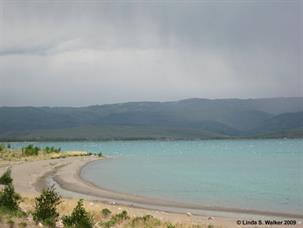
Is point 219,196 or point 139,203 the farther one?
point 219,196

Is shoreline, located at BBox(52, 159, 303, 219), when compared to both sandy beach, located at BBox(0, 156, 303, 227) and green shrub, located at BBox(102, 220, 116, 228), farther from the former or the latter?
green shrub, located at BBox(102, 220, 116, 228)

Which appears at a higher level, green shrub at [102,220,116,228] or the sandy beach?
green shrub at [102,220,116,228]

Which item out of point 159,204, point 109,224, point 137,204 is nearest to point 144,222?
point 109,224

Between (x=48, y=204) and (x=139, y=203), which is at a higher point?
(x=48, y=204)

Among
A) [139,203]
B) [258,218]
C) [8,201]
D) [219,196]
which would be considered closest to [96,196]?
[139,203]

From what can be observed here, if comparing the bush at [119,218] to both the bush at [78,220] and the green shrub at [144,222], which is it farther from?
the bush at [78,220]

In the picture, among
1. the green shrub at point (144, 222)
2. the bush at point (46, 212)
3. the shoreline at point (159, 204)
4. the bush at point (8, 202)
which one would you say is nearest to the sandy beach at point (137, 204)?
the shoreline at point (159, 204)

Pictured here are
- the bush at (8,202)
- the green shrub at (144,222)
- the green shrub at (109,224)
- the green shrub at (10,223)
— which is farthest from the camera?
the green shrub at (144,222)

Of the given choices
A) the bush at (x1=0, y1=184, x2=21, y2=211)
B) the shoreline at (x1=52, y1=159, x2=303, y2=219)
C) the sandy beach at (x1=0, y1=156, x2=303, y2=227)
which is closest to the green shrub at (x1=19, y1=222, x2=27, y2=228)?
the bush at (x1=0, y1=184, x2=21, y2=211)

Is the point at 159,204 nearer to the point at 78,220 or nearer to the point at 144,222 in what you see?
the point at 144,222

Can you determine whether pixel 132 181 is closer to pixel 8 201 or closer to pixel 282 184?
pixel 282 184

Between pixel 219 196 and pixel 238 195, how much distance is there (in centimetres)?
164

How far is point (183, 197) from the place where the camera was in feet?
119

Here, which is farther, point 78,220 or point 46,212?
point 46,212
